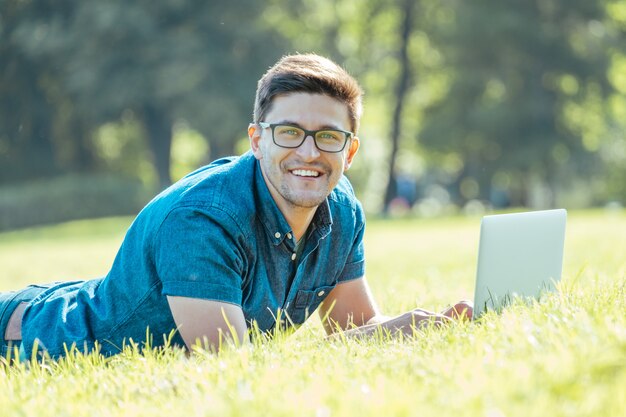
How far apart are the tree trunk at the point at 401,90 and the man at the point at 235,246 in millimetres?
27060

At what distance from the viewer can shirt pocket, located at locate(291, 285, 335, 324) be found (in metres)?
4.23

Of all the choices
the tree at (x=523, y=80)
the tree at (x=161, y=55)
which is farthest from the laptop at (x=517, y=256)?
the tree at (x=523, y=80)

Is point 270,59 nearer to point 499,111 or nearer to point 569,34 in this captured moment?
point 499,111

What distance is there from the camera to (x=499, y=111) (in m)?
31.3

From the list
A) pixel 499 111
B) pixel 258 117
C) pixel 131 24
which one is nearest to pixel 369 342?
pixel 258 117

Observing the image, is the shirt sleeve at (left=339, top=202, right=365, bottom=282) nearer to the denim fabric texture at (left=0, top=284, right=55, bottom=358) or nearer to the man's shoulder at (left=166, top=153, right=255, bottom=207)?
the man's shoulder at (left=166, top=153, right=255, bottom=207)

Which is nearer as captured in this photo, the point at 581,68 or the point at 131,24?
the point at 131,24

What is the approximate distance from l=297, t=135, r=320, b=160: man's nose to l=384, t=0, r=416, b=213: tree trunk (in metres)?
27.2

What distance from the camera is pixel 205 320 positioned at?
3562 millimetres

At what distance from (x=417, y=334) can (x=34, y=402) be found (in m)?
1.47

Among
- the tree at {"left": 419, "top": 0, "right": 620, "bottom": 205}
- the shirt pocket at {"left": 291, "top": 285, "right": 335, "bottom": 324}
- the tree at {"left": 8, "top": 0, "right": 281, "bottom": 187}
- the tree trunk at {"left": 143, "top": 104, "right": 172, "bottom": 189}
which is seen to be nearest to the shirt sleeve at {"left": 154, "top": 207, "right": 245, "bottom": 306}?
the shirt pocket at {"left": 291, "top": 285, "right": 335, "bottom": 324}

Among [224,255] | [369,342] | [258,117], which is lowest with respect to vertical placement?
[369,342]

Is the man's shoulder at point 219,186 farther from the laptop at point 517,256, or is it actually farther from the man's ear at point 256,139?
the laptop at point 517,256

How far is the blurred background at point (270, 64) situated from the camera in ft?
91.9
